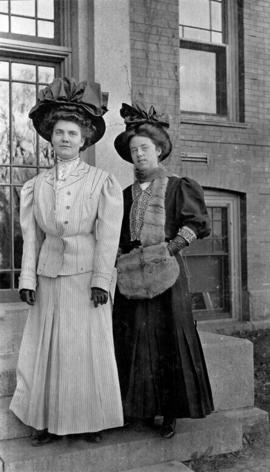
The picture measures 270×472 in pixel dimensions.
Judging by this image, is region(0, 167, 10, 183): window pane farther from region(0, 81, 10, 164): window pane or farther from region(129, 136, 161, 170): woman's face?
region(129, 136, 161, 170): woman's face

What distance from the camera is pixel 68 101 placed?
116 inches

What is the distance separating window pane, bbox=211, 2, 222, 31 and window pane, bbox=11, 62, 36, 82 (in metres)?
2.77

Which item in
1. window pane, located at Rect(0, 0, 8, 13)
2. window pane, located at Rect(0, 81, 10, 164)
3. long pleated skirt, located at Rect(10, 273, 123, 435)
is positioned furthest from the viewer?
window pane, located at Rect(0, 81, 10, 164)

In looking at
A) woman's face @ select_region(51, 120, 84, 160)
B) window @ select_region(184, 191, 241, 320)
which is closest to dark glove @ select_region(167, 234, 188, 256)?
woman's face @ select_region(51, 120, 84, 160)

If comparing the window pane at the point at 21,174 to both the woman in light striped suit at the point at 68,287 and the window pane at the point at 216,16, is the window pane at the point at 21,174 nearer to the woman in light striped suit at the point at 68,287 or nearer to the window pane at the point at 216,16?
the woman in light striped suit at the point at 68,287

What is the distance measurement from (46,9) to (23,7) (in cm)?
20

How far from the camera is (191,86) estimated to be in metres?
6.58

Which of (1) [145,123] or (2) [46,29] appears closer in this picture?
(1) [145,123]

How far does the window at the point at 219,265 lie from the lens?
21.8ft

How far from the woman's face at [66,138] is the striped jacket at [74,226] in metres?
0.11

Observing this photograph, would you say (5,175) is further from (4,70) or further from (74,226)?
(74,226)

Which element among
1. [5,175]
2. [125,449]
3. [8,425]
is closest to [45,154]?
[5,175]

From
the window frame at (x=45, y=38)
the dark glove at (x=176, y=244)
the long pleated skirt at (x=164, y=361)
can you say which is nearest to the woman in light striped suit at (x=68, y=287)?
the long pleated skirt at (x=164, y=361)

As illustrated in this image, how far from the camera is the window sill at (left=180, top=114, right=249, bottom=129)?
6276mm
